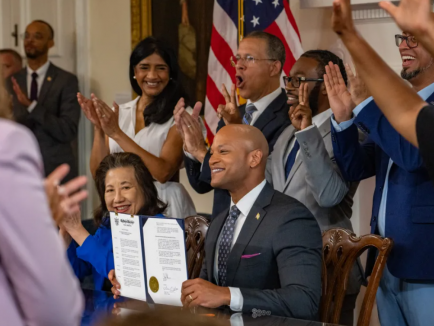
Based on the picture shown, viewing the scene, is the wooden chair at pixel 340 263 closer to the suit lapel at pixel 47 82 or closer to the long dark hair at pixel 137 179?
the long dark hair at pixel 137 179

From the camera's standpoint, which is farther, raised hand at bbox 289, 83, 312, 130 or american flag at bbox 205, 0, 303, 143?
american flag at bbox 205, 0, 303, 143

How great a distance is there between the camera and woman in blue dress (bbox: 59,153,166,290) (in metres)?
2.94

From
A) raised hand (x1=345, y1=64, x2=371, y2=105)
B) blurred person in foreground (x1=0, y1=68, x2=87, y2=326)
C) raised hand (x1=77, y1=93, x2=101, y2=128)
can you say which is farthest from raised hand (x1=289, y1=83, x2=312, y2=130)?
blurred person in foreground (x1=0, y1=68, x2=87, y2=326)

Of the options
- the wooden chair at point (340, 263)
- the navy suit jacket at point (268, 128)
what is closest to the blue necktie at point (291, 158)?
the navy suit jacket at point (268, 128)

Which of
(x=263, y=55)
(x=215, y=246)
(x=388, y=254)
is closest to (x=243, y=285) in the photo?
(x=215, y=246)

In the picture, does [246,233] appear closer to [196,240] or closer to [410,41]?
[196,240]

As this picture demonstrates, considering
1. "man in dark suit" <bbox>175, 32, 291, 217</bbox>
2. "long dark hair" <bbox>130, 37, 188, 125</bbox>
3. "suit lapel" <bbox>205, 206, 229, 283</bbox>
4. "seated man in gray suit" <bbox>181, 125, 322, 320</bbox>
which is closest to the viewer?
"seated man in gray suit" <bbox>181, 125, 322, 320</bbox>

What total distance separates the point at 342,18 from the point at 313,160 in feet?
4.58

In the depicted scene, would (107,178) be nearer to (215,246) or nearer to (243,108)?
(215,246)

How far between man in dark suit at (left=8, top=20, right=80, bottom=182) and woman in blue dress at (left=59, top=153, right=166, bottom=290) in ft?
8.11

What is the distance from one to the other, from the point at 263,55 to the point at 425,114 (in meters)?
2.02

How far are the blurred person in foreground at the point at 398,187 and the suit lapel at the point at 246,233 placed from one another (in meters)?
0.40

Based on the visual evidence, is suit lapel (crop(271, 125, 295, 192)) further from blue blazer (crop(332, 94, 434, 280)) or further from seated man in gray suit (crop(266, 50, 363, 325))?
blue blazer (crop(332, 94, 434, 280))

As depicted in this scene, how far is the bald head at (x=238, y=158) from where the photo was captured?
2.77m
